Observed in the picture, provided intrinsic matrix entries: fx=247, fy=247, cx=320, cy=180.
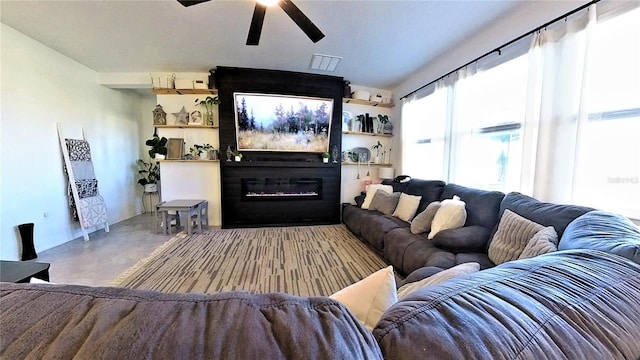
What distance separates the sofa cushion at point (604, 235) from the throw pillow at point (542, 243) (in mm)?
99

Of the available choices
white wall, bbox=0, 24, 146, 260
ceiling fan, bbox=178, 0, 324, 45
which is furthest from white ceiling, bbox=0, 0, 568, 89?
ceiling fan, bbox=178, 0, 324, 45

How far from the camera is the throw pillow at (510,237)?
5.66ft

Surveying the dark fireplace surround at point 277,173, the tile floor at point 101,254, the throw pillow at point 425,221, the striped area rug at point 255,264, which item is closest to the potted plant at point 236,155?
the dark fireplace surround at point 277,173

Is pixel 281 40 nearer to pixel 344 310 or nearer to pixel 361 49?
pixel 361 49

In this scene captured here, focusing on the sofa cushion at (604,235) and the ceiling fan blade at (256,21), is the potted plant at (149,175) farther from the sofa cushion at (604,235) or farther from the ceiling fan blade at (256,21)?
the sofa cushion at (604,235)

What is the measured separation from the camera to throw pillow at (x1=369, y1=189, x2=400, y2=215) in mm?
3652

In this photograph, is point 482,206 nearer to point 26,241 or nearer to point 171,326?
point 171,326

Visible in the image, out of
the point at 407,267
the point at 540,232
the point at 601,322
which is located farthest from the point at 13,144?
the point at 540,232

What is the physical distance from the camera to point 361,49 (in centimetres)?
340

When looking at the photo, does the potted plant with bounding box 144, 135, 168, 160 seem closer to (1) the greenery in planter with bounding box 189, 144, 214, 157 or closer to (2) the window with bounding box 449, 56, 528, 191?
(1) the greenery in planter with bounding box 189, 144, 214, 157

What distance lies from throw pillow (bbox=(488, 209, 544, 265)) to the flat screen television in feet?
10.7

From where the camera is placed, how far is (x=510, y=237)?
1.85 metres

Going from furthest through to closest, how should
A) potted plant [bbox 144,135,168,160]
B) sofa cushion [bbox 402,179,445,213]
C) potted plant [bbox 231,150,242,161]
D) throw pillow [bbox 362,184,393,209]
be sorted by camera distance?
potted plant [bbox 231,150,242,161]
potted plant [bbox 144,135,168,160]
throw pillow [bbox 362,184,393,209]
sofa cushion [bbox 402,179,445,213]

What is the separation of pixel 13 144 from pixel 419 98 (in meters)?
5.56
